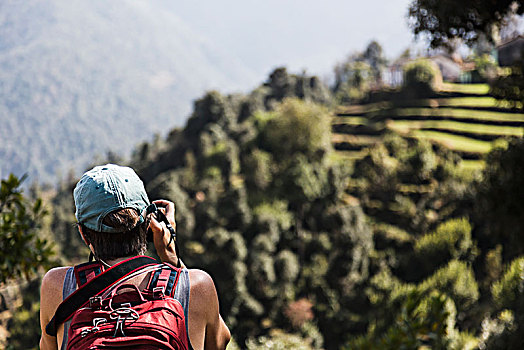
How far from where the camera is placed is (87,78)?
8700 cm

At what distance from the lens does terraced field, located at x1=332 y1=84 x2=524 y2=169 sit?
27984 millimetres

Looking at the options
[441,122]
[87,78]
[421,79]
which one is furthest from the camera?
[87,78]

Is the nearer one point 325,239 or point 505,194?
point 505,194

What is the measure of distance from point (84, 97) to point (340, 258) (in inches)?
3034

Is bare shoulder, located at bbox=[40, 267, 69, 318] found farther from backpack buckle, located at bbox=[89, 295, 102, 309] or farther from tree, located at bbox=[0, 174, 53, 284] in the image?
tree, located at bbox=[0, 174, 53, 284]

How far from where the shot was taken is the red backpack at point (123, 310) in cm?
104

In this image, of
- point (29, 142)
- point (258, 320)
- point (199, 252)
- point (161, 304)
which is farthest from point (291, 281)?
point (29, 142)

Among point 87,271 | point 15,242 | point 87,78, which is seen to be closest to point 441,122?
point 15,242

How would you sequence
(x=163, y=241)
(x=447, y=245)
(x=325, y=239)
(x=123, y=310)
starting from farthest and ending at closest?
(x=325, y=239), (x=447, y=245), (x=163, y=241), (x=123, y=310)

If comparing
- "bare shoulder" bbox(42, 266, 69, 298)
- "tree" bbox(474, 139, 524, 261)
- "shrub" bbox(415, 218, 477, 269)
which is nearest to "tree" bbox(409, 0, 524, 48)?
"tree" bbox(474, 139, 524, 261)

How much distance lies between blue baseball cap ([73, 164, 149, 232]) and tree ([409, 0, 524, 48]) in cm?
328

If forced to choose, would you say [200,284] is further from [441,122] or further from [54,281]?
[441,122]

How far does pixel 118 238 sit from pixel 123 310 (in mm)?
240

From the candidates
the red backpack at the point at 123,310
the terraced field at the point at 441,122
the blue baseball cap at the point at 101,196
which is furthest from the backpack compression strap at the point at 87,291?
the terraced field at the point at 441,122
